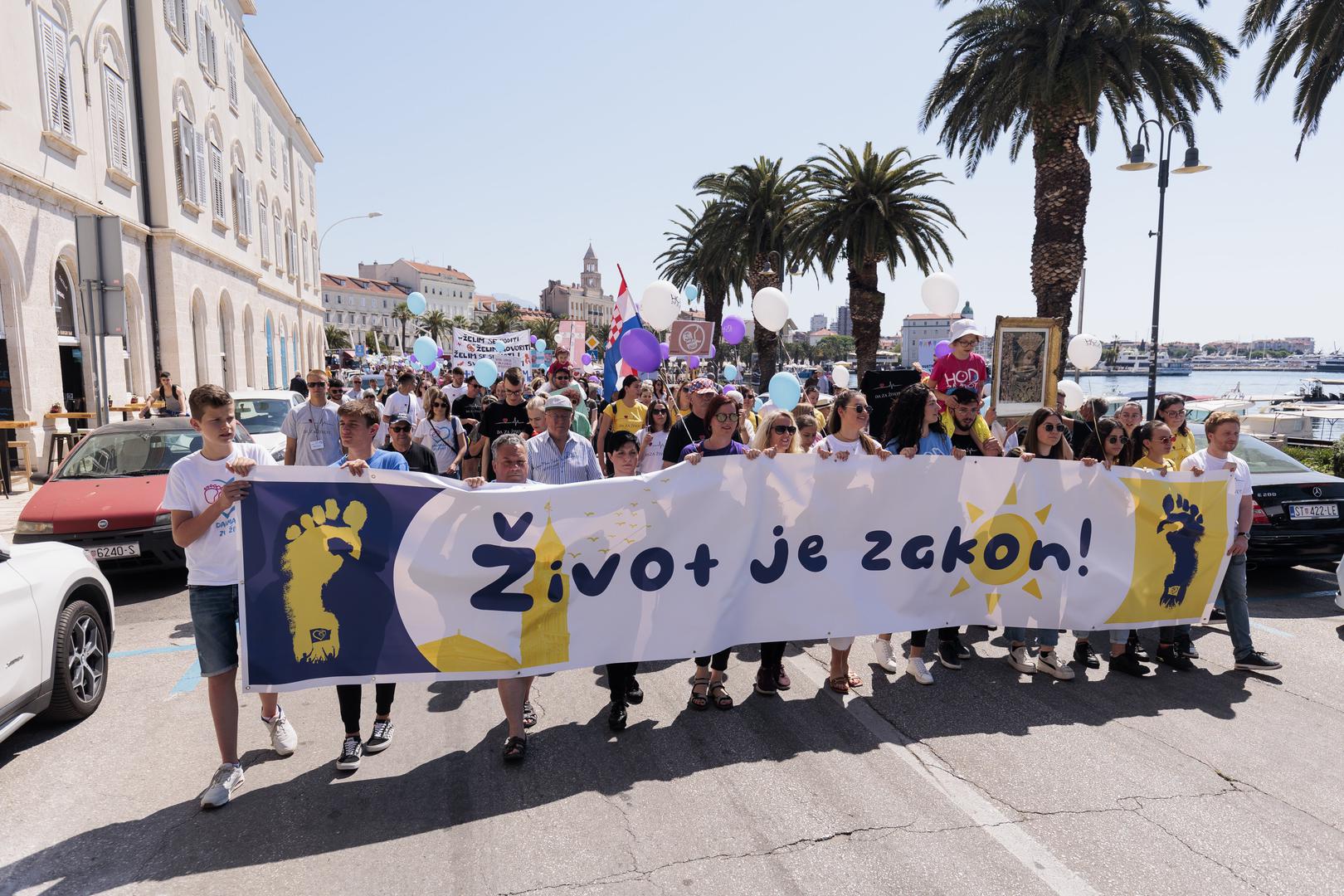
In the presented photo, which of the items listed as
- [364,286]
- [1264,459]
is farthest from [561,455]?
[364,286]

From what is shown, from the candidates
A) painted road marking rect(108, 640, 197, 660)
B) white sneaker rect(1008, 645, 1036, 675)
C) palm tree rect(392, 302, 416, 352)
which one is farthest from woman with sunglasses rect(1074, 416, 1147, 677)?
palm tree rect(392, 302, 416, 352)

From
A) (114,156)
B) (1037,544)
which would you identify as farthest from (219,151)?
(1037,544)

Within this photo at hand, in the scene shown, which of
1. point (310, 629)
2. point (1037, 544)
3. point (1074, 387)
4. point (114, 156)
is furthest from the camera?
point (114, 156)

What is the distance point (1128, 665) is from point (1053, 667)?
1.82 ft

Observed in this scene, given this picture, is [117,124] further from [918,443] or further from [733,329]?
[918,443]

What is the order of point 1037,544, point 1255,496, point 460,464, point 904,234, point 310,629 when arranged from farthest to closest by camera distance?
1. point 904,234
2. point 460,464
3. point 1255,496
4. point 1037,544
5. point 310,629

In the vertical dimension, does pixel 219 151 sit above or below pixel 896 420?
above

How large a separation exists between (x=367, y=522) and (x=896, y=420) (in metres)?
3.38

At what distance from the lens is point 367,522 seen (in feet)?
13.7

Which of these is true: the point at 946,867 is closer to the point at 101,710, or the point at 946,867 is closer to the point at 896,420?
the point at 896,420

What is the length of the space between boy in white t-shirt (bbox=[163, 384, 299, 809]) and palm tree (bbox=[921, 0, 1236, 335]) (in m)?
15.9

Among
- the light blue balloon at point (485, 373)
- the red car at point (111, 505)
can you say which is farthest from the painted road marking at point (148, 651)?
the light blue balloon at point (485, 373)

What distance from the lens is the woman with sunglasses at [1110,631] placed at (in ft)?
17.8

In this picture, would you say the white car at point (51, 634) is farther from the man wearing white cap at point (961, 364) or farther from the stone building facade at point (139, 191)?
the stone building facade at point (139, 191)
